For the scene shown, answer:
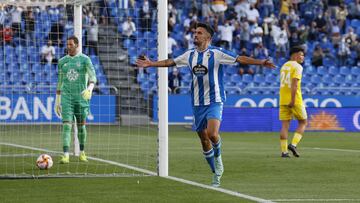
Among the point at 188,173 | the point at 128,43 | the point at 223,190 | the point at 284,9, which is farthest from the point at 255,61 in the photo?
the point at 284,9

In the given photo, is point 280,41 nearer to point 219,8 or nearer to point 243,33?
point 243,33

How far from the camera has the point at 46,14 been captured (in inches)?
1054

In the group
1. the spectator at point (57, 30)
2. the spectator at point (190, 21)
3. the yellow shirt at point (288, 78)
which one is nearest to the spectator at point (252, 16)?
the spectator at point (190, 21)

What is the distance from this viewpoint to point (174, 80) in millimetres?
34031

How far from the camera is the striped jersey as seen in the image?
12.7 meters

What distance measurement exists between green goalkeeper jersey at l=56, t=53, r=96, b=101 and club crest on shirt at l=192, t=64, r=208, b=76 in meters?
4.23

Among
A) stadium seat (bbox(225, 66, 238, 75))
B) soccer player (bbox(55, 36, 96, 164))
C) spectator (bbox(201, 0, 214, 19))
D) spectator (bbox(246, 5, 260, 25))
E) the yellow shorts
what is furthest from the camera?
spectator (bbox(246, 5, 260, 25))

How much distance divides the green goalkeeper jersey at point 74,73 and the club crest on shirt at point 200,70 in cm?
423

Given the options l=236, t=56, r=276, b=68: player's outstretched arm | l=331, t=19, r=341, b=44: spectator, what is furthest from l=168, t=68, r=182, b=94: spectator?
l=236, t=56, r=276, b=68: player's outstretched arm

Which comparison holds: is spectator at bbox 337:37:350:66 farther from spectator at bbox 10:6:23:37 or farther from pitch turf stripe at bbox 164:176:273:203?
pitch turf stripe at bbox 164:176:273:203

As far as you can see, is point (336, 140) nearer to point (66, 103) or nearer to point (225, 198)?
point (66, 103)

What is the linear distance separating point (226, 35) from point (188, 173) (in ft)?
76.0

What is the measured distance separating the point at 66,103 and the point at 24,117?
1408 centimetres

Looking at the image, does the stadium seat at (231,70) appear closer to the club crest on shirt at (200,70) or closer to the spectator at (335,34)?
the spectator at (335,34)
